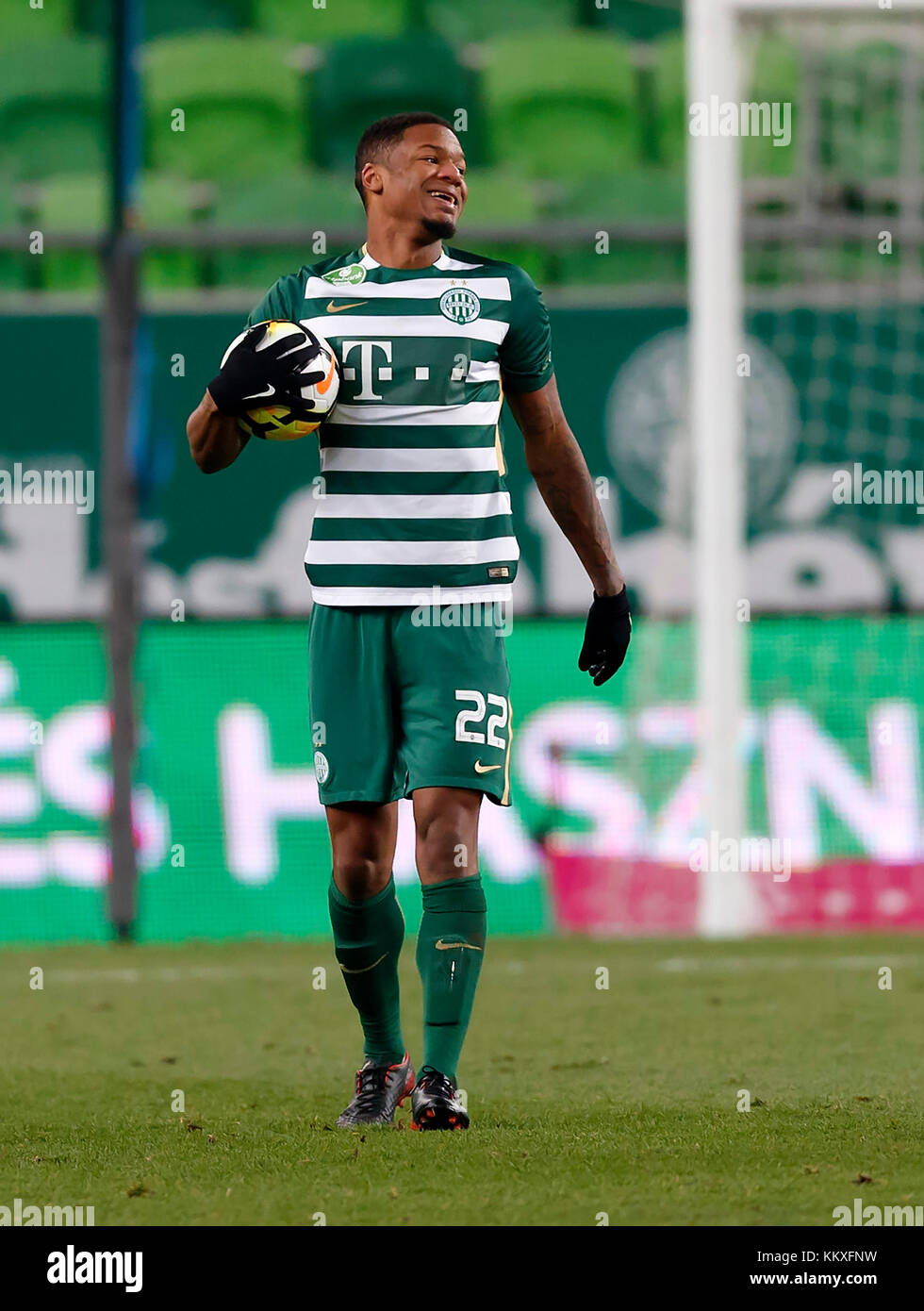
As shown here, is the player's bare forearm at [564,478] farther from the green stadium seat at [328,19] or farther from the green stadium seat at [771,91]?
the green stadium seat at [328,19]

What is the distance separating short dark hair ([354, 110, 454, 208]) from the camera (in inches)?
154

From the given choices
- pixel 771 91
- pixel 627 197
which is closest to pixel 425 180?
pixel 627 197

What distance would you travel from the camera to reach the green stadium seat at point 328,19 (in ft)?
40.7

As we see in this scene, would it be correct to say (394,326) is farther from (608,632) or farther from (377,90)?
(377,90)

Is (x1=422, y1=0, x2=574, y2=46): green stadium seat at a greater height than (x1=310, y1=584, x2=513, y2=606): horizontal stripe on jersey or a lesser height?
greater

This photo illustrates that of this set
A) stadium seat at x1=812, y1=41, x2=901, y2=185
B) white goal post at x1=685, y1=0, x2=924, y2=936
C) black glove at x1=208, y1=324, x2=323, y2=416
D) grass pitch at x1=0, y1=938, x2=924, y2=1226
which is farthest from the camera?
stadium seat at x1=812, y1=41, x2=901, y2=185

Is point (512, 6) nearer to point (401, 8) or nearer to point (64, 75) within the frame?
point (401, 8)

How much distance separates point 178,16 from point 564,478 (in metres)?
9.37

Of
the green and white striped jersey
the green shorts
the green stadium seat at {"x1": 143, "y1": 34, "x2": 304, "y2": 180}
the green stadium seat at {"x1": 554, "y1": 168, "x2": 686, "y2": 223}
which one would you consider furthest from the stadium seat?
the green shorts

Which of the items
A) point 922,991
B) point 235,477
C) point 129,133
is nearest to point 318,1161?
point 922,991

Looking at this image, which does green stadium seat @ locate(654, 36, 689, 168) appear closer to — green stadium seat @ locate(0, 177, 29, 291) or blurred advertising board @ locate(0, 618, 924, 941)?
green stadium seat @ locate(0, 177, 29, 291)

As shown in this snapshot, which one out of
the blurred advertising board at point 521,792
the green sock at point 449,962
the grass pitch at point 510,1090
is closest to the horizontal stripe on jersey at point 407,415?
the green sock at point 449,962

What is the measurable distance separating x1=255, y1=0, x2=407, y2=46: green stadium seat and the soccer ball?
9.11m

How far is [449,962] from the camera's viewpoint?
379 cm
